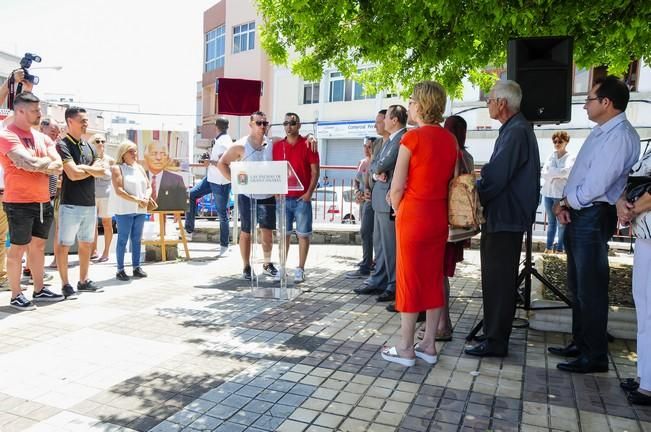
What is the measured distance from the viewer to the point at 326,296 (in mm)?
6102

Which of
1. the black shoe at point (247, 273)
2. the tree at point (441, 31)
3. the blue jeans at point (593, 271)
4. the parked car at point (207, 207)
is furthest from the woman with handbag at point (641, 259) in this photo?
the parked car at point (207, 207)

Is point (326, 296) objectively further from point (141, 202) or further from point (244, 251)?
point (141, 202)

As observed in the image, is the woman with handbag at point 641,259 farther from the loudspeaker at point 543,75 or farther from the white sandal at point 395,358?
the loudspeaker at point 543,75

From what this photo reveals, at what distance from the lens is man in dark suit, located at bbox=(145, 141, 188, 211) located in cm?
824

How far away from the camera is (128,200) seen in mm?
6828

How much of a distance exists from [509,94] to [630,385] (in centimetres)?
228

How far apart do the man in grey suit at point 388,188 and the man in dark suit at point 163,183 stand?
3.74m

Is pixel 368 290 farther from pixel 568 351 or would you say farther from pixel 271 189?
pixel 568 351

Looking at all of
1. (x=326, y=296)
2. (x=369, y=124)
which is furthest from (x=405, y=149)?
(x=369, y=124)

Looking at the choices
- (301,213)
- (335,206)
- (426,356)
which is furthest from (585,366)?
(335,206)

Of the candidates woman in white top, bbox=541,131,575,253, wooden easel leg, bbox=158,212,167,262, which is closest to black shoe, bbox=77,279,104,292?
wooden easel leg, bbox=158,212,167,262

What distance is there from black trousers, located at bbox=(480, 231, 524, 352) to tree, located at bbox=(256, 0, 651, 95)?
7.38 feet

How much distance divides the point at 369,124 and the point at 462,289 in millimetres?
23042

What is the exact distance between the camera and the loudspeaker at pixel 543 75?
4891mm
